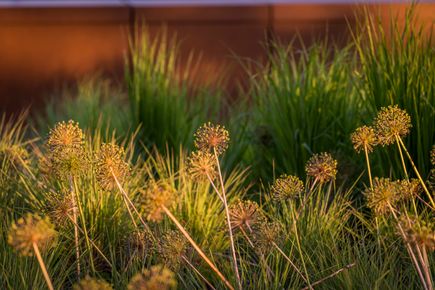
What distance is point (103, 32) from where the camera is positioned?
32.8 ft

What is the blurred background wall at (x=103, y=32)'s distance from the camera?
9.74 meters

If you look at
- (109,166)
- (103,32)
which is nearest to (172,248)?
(109,166)

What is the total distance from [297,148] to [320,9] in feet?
18.1

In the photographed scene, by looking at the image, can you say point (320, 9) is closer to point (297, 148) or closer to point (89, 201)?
point (297, 148)

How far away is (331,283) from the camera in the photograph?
9.96ft

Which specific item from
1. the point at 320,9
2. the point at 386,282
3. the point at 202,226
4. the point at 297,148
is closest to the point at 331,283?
the point at 386,282

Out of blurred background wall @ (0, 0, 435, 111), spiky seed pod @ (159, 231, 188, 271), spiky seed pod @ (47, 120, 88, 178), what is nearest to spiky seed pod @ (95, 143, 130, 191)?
spiky seed pod @ (47, 120, 88, 178)

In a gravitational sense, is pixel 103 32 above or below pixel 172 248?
below

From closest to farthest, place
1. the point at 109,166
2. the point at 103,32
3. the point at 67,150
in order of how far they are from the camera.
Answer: the point at 109,166 < the point at 67,150 < the point at 103,32

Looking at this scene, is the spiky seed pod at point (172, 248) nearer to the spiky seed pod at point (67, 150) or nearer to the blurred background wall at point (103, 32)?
the spiky seed pod at point (67, 150)

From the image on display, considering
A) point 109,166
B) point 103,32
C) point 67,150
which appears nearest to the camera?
point 109,166

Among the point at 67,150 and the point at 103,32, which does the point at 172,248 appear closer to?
the point at 67,150

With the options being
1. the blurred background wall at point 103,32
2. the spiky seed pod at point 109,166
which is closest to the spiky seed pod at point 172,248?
the spiky seed pod at point 109,166

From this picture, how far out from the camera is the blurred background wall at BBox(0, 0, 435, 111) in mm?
9742
